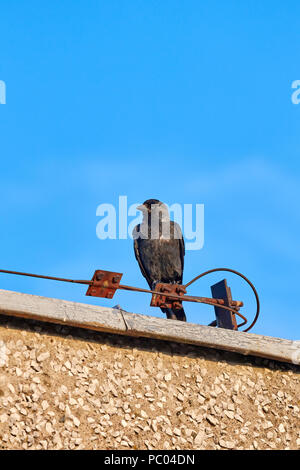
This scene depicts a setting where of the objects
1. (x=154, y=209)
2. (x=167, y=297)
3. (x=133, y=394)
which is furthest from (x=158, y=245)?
(x=133, y=394)

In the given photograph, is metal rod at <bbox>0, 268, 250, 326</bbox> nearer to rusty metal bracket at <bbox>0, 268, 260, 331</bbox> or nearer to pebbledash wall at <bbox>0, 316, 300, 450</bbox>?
rusty metal bracket at <bbox>0, 268, 260, 331</bbox>

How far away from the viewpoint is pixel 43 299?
349 cm

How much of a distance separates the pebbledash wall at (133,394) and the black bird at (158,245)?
367 centimetres

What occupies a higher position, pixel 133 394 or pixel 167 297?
pixel 167 297

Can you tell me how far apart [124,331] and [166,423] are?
594 millimetres

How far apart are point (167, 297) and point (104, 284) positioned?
722 millimetres

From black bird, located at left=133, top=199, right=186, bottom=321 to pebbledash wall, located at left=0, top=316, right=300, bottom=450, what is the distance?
3673mm

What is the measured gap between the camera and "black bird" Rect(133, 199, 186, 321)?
24.9 ft

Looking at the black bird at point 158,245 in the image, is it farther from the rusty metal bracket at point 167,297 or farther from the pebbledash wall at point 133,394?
the pebbledash wall at point 133,394

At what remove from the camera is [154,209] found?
7859mm

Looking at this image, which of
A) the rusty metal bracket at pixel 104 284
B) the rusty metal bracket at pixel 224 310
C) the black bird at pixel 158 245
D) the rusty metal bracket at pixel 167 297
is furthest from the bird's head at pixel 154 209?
the rusty metal bracket at pixel 104 284

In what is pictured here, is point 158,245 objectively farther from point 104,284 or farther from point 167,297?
point 104,284
